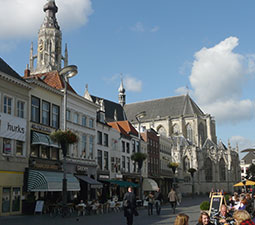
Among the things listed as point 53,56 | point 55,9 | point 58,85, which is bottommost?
point 58,85

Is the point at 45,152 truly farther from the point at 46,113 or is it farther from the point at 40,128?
the point at 46,113

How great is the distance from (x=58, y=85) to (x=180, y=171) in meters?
58.4

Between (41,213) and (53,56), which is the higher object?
(53,56)

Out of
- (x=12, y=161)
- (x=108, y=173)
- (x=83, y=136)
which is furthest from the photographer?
(x=108, y=173)

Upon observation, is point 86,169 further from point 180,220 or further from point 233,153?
point 233,153

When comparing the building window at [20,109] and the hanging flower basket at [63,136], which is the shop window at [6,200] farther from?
the building window at [20,109]

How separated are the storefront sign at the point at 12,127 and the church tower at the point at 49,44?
63.4 m

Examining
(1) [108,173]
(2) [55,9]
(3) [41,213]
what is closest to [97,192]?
(1) [108,173]

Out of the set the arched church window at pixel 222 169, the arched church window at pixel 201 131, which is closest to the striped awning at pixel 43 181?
the arched church window at pixel 222 169

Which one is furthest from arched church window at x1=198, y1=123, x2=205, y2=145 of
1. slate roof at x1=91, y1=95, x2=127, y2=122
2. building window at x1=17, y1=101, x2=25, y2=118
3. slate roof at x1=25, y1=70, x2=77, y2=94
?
building window at x1=17, y1=101, x2=25, y2=118

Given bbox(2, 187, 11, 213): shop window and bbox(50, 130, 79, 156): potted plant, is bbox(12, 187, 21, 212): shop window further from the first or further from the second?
bbox(50, 130, 79, 156): potted plant

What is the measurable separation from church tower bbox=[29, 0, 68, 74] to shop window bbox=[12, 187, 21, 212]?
2569 inches

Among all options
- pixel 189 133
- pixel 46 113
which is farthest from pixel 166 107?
pixel 46 113

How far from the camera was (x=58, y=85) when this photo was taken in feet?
111
